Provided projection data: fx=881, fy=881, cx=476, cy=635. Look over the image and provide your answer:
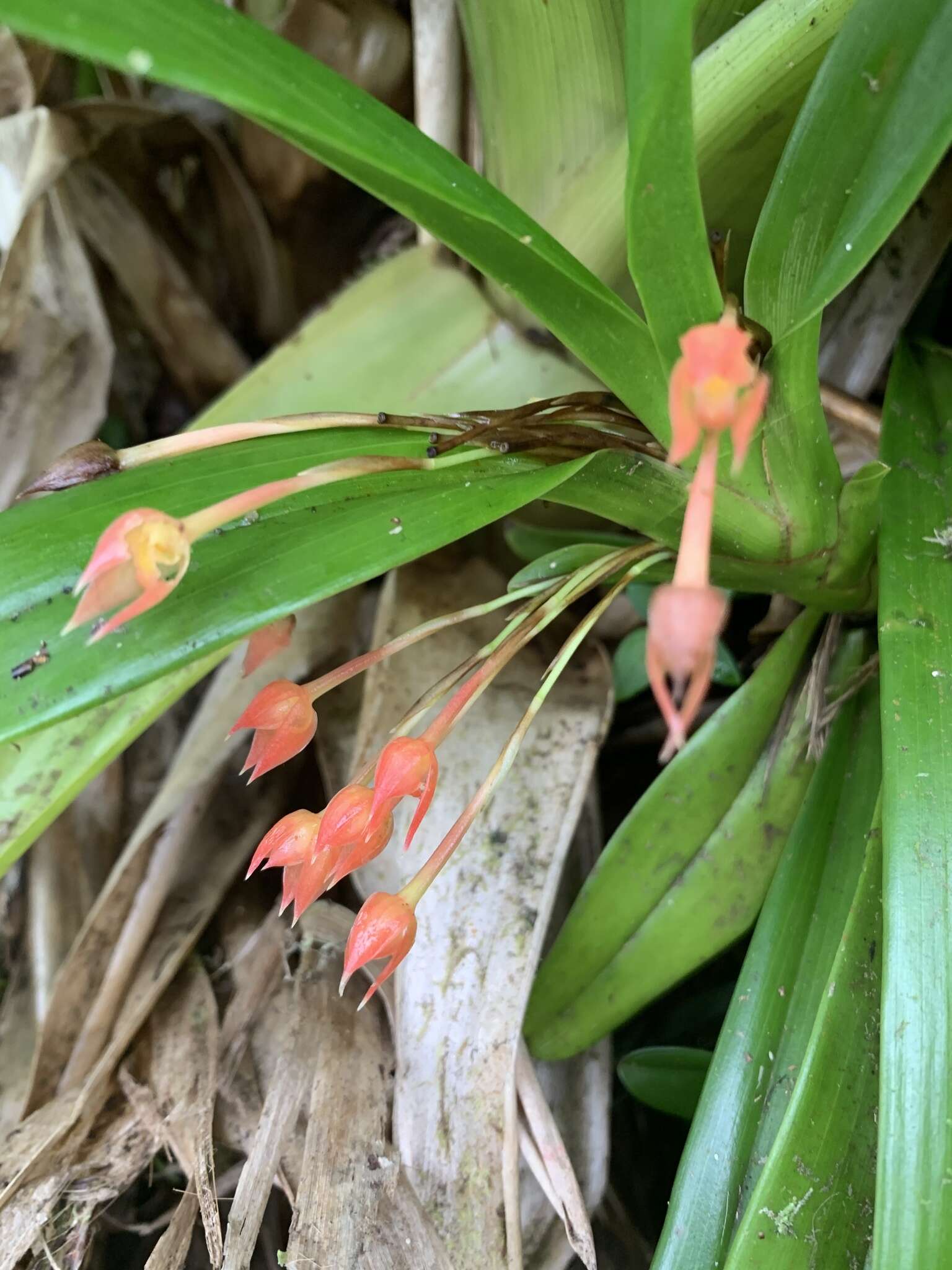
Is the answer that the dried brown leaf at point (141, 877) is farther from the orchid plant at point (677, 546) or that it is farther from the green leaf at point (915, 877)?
the green leaf at point (915, 877)

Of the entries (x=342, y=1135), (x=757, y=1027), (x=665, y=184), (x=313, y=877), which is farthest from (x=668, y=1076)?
(x=665, y=184)

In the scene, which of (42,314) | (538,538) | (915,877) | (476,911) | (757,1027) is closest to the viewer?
(915,877)

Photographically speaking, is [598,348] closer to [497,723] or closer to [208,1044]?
[497,723]

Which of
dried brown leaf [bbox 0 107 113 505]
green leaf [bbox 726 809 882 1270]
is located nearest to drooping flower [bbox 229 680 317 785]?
green leaf [bbox 726 809 882 1270]

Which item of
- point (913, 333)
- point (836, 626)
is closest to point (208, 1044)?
point (836, 626)

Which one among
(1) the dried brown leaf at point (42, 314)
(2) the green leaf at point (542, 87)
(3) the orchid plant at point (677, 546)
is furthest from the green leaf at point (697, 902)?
(1) the dried brown leaf at point (42, 314)

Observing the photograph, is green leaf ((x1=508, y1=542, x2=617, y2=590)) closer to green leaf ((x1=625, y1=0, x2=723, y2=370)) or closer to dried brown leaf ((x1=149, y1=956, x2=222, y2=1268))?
green leaf ((x1=625, y1=0, x2=723, y2=370))

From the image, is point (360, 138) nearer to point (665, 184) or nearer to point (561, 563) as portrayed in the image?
point (665, 184)
